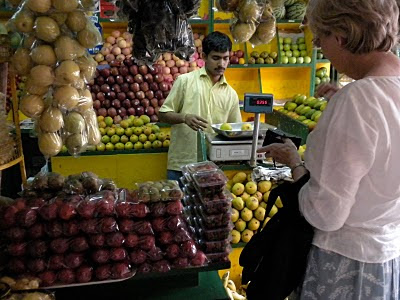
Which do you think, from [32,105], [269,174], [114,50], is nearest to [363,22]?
[32,105]

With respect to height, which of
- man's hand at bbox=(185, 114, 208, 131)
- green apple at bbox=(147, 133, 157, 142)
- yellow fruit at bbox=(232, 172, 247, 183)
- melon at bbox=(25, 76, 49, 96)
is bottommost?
yellow fruit at bbox=(232, 172, 247, 183)

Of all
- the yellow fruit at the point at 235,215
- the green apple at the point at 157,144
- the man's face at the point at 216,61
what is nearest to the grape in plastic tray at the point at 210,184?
the yellow fruit at the point at 235,215

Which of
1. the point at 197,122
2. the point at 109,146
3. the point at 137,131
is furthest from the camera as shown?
the point at 137,131

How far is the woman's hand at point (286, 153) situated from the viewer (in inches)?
60.0

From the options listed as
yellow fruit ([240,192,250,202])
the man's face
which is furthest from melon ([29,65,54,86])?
the man's face

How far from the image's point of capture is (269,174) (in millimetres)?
2475

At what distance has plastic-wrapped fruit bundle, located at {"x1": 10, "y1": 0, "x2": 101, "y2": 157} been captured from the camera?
147 cm

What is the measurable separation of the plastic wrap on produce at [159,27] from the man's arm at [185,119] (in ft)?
3.78

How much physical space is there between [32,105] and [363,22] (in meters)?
1.16

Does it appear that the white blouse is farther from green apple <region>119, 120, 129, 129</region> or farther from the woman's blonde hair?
green apple <region>119, 120, 129, 129</region>

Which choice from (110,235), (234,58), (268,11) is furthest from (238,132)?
(234,58)

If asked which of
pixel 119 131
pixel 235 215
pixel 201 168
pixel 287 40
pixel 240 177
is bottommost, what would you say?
pixel 235 215

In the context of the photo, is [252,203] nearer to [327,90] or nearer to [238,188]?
[238,188]

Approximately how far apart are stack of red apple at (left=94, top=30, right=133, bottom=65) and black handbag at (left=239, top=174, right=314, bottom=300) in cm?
352
